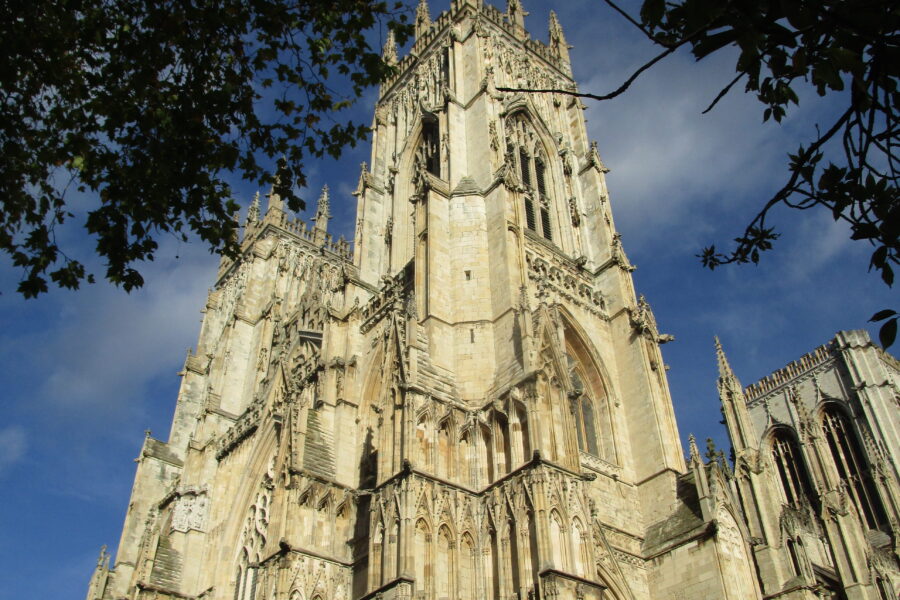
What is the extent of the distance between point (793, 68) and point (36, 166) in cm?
705

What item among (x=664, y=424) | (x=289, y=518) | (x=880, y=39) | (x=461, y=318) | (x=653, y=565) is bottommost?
(x=880, y=39)

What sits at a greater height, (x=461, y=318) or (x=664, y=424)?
(x=461, y=318)

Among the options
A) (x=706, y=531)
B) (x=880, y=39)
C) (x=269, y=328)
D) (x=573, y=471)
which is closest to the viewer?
(x=880, y=39)

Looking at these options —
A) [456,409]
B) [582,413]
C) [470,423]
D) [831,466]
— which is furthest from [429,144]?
[831,466]

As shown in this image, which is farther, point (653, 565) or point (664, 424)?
point (664, 424)

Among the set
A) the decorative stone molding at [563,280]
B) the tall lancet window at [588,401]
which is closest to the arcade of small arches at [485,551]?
the tall lancet window at [588,401]

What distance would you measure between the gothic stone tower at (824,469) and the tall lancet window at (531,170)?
808 centimetres

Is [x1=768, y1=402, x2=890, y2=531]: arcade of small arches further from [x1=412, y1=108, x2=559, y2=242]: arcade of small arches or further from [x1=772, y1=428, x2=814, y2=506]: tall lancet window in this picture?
[x1=412, y1=108, x2=559, y2=242]: arcade of small arches

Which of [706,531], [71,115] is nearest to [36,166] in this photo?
[71,115]

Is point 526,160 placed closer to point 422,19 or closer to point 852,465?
point 422,19

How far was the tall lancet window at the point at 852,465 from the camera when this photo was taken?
124ft

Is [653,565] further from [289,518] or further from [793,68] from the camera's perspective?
[793,68]

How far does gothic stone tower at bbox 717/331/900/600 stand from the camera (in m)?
20.1

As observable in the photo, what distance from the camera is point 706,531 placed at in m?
16.9
